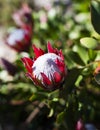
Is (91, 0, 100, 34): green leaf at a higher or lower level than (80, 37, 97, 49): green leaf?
higher

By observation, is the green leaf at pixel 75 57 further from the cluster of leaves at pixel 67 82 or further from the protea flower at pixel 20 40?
the protea flower at pixel 20 40

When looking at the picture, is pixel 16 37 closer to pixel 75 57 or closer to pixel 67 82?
pixel 75 57

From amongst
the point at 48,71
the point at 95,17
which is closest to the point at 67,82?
the point at 48,71

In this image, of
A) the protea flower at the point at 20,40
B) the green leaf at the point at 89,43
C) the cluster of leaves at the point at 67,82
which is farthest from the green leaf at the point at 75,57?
the protea flower at the point at 20,40

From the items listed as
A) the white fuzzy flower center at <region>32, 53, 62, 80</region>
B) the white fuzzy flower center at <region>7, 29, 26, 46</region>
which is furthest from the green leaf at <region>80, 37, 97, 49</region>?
the white fuzzy flower center at <region>7, 29, 26, 46</region>

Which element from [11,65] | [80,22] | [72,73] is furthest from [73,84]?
[80,22]

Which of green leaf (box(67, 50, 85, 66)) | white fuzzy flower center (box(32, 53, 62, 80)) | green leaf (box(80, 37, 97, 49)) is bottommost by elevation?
green leaf (box(67, 50, 85, 66))

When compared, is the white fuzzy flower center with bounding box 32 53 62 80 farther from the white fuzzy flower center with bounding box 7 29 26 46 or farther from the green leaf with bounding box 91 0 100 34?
the white fuzzy flower center with bounding box 7 29 26 46
